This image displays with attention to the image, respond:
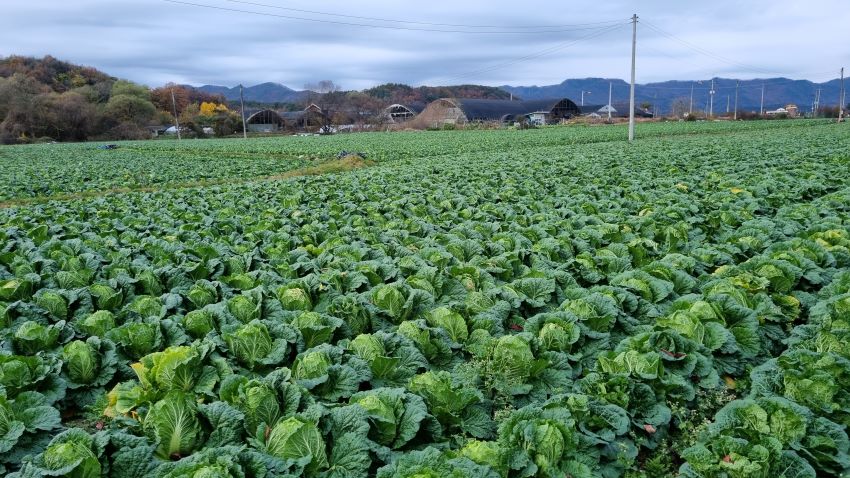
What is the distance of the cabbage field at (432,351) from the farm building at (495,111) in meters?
83.6

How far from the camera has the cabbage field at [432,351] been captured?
3328 millimetres

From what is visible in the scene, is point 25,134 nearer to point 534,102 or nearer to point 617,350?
point 534,102

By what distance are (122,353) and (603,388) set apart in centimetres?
386

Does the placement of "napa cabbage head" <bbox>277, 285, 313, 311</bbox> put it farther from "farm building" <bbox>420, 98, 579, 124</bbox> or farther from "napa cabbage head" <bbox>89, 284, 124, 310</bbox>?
"farm building" <bbox>420, 98, 579, 124</bbox>

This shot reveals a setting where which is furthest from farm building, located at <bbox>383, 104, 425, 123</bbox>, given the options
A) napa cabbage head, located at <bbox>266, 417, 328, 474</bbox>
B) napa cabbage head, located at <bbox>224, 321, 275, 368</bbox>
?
napa cabbage head, located at <bbox>266, 417, 328, 474</bbox>

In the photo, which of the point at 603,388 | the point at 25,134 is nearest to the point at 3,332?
the point at 603,388

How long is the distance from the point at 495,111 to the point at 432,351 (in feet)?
320

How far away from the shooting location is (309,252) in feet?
26.3

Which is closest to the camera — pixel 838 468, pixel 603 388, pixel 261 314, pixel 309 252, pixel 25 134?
pixel 838 468

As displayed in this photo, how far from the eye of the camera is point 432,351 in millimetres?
4777

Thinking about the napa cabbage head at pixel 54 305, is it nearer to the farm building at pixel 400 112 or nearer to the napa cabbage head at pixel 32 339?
the napa cabbage head at pixel 32 339

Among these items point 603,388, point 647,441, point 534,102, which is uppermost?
point 534,102

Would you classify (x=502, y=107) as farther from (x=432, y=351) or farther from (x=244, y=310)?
(x=432, y=351)

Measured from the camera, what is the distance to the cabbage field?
3.33 m
